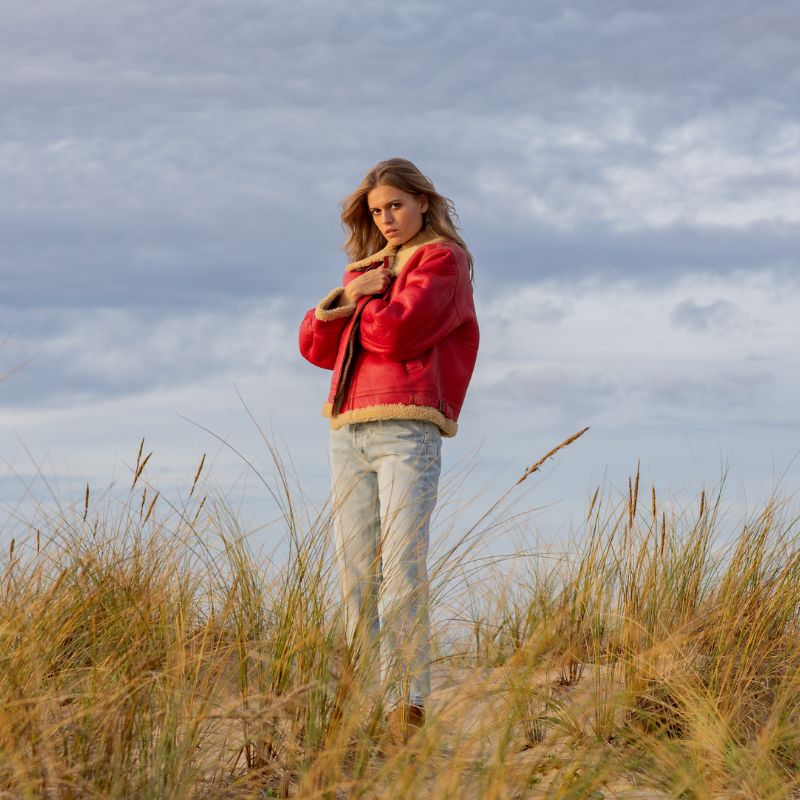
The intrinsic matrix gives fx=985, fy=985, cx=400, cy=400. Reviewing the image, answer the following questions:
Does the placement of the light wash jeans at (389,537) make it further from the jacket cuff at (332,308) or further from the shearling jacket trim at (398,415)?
the jacket cuff at (332,308)

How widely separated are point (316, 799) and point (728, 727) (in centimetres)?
161

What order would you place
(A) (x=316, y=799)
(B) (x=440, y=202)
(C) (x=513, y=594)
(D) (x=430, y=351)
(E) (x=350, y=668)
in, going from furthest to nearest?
(C) (x=513, y=594)
(B) (x=440, y=202)
(D) (x=430, y=351)
(E) (x=350, y=668)
(A) (x=316, y=799)

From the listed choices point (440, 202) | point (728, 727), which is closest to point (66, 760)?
point (728, 727)

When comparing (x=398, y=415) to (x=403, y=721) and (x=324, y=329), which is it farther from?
(x=403, y=721)

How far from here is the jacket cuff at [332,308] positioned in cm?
405

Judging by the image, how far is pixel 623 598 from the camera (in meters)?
4.26

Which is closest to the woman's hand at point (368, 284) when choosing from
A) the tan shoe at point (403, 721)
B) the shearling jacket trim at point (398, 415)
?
the shearling jacket trim at point (398, 415)

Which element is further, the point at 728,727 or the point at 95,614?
the point at 95,614

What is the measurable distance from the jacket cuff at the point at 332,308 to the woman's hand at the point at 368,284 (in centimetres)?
4

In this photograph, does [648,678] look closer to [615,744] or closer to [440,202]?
[615,744]

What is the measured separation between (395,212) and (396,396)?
2.77 feet

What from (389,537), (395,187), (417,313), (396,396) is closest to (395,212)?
(395,187)

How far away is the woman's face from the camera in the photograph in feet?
13.5

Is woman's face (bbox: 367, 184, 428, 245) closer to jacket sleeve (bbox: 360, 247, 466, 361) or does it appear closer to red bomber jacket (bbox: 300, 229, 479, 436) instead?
red bomber jacket (bbox: 300, 229, 479, 436)
